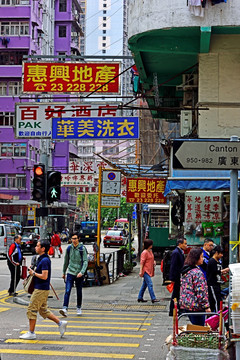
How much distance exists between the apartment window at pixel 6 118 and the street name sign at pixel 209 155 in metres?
61.5

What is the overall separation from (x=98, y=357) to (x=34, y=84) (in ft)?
30.9

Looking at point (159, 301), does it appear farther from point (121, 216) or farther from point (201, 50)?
point (121, 216)

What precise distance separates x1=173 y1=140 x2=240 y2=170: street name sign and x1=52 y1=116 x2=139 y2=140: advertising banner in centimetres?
903

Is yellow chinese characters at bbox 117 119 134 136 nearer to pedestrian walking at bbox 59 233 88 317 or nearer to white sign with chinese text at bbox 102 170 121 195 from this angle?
pedestrian walking at bbox 59 233 88 317

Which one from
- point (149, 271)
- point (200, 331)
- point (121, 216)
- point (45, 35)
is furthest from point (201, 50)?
point (121, 216)

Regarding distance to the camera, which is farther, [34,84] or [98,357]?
[34,84]

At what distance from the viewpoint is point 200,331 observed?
7.48 meters

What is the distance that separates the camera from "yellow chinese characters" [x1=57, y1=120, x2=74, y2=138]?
17078 millimetres

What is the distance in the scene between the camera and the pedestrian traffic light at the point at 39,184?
17.4 meters

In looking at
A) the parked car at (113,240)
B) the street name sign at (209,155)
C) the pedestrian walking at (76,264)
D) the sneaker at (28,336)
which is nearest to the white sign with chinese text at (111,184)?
the pedestrian walking at (76,264)

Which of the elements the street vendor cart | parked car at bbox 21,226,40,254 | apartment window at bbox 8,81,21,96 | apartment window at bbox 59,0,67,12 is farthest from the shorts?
apartment window at bbox 59,0,67,12

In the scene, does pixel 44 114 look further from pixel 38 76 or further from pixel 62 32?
pixel 62 32

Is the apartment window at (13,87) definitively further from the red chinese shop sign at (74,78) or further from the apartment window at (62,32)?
the red chinese shop sign at (74,78)

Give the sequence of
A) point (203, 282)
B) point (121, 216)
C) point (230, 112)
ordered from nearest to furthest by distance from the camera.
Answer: point (203, 282), point (230, 112), point (121, 216)
